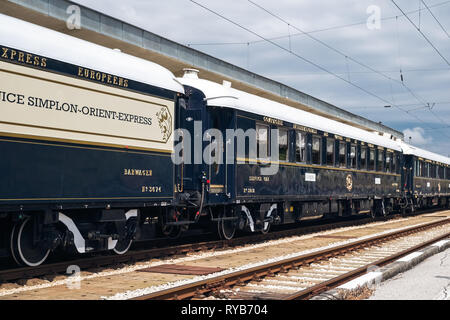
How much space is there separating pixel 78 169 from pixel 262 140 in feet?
21.6

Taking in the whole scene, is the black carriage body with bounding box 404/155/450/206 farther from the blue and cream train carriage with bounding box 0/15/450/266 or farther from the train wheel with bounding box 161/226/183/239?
the train wheel with bounding box 161/226/183/239

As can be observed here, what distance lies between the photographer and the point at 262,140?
14.5 meters

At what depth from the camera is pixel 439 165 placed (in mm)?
37344

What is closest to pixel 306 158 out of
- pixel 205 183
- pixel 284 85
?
pixel 205 183

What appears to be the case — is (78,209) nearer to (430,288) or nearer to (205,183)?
(205,183)

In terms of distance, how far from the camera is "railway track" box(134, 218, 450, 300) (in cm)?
741

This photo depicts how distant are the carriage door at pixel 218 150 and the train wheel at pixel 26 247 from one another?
4682 mm

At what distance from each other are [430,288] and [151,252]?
5481mm

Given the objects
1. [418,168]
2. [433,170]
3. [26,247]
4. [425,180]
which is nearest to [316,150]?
[26,247]

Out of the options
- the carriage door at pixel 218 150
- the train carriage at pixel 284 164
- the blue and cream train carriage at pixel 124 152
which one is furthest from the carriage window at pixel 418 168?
the carriage door at pixel 218 150

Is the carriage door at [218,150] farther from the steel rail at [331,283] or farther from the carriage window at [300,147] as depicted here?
the steel rail at [331,283]

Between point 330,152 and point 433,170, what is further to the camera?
point 433,170

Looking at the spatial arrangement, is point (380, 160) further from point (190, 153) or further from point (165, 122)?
point (165, 122)

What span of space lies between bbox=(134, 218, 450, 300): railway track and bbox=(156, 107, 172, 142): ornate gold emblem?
338cm
